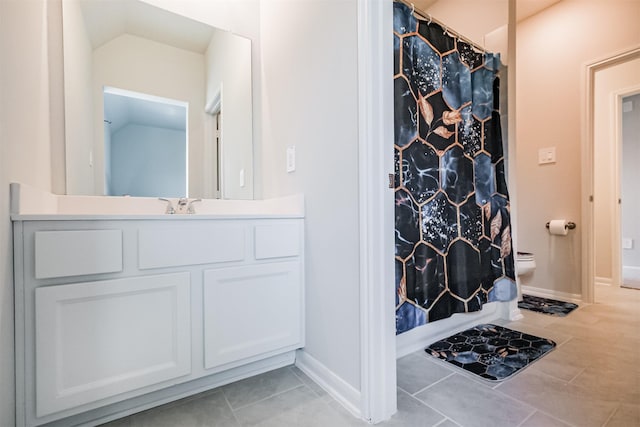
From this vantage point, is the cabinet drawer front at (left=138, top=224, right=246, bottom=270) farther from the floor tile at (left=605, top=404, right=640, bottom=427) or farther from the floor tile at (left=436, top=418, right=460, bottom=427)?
the floor tile at (left=605, top=404, right=640, bottom=427)

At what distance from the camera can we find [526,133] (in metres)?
2.86

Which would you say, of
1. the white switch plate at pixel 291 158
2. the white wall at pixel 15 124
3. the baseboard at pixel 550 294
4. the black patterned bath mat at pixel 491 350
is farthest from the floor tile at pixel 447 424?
the baseboard at pixel 550 294

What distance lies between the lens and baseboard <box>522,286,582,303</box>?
8.23ft

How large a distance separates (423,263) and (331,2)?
1.30m

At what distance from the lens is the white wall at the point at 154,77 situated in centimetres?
145

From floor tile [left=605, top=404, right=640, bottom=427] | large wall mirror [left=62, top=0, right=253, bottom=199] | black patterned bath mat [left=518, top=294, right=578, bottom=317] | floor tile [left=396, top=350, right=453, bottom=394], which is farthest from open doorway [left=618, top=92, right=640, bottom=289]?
large wall mirror [left=62, top=0, right=253, bottom=199]

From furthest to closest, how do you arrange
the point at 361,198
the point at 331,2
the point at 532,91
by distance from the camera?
the point at 532,91, the point at 331,2, the point at 361,198

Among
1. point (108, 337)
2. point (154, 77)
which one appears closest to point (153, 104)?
point (154, 77)

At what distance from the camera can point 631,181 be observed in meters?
3.43

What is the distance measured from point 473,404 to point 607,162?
3210 millimetres

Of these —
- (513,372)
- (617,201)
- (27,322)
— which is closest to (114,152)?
(27,322)

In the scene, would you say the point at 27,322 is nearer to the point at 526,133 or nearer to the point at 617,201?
the point at 526,133

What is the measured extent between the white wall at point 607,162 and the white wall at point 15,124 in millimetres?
4147

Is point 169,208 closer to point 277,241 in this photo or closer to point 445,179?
point 277,241
